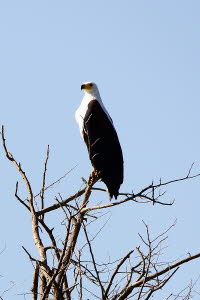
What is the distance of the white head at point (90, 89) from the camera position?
6789 mm

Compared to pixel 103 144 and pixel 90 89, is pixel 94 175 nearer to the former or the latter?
pixel 103 144

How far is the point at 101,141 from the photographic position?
→ 619cm

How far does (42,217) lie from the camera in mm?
4789

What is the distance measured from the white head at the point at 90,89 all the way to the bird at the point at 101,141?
278 mm

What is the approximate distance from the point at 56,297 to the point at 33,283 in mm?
636

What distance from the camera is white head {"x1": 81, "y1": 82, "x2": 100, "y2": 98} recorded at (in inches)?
267

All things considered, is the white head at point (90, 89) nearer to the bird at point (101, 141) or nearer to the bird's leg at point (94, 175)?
the bird at point (101, 141)

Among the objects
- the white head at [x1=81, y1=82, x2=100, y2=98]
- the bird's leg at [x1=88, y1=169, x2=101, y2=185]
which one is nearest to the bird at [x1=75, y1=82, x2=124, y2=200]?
the bird's leg at [x1=88, y1=169, x2=101, y2=185]

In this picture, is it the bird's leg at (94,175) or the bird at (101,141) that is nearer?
the bird's leg at (94,175)

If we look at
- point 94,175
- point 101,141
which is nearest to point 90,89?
point 101,141

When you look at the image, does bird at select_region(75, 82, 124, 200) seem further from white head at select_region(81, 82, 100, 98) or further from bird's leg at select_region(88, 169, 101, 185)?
white head at select_region(81, 82, 100, 98)

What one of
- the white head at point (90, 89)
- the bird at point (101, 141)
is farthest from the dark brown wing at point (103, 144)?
the white head at point (90, 89)

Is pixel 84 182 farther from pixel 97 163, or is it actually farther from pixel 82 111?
pixel 82 111

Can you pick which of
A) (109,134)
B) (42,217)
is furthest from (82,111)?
(42,217)
